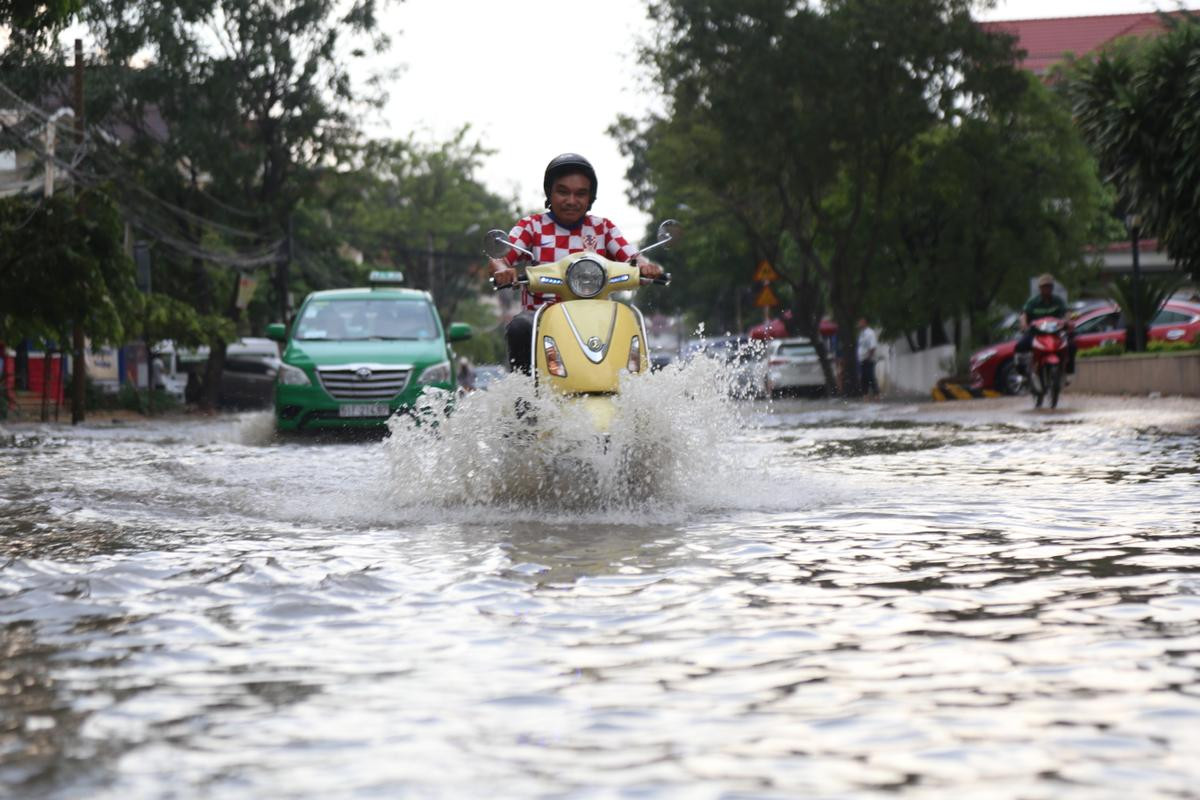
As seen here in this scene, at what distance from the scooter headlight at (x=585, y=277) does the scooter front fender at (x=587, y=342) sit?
0.07 metres

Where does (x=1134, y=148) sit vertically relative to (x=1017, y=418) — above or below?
above

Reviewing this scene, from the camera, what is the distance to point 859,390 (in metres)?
41.2

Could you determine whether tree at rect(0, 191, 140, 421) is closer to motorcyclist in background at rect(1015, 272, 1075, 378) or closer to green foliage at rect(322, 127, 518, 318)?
motorcyclist in background at rect(1015, 272, 1075, 378)

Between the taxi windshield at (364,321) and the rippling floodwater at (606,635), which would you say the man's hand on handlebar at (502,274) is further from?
the taxi windshield at (364,321)

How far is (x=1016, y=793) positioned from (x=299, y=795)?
125 cm

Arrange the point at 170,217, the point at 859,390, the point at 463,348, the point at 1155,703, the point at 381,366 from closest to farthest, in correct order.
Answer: the point at 1155,703, the point at 381,366, the point at 859,390, the point at 170,217, the point at 463,348

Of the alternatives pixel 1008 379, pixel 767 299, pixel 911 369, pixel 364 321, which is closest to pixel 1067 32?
pixel 911 369

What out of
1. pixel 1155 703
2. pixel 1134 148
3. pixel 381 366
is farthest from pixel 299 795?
pixel 1134 148

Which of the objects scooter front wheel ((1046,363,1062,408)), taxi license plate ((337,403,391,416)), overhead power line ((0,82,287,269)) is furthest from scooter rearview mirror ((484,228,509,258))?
overhead power line ((0,82,287,269))

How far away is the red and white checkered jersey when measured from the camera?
959 centimetres

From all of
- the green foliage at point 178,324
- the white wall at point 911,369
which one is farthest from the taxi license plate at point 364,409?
the white wall at point 911,369

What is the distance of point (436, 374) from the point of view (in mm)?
17828

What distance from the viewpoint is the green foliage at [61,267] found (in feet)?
64.4

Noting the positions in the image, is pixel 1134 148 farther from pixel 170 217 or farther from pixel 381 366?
pixel 170 217
